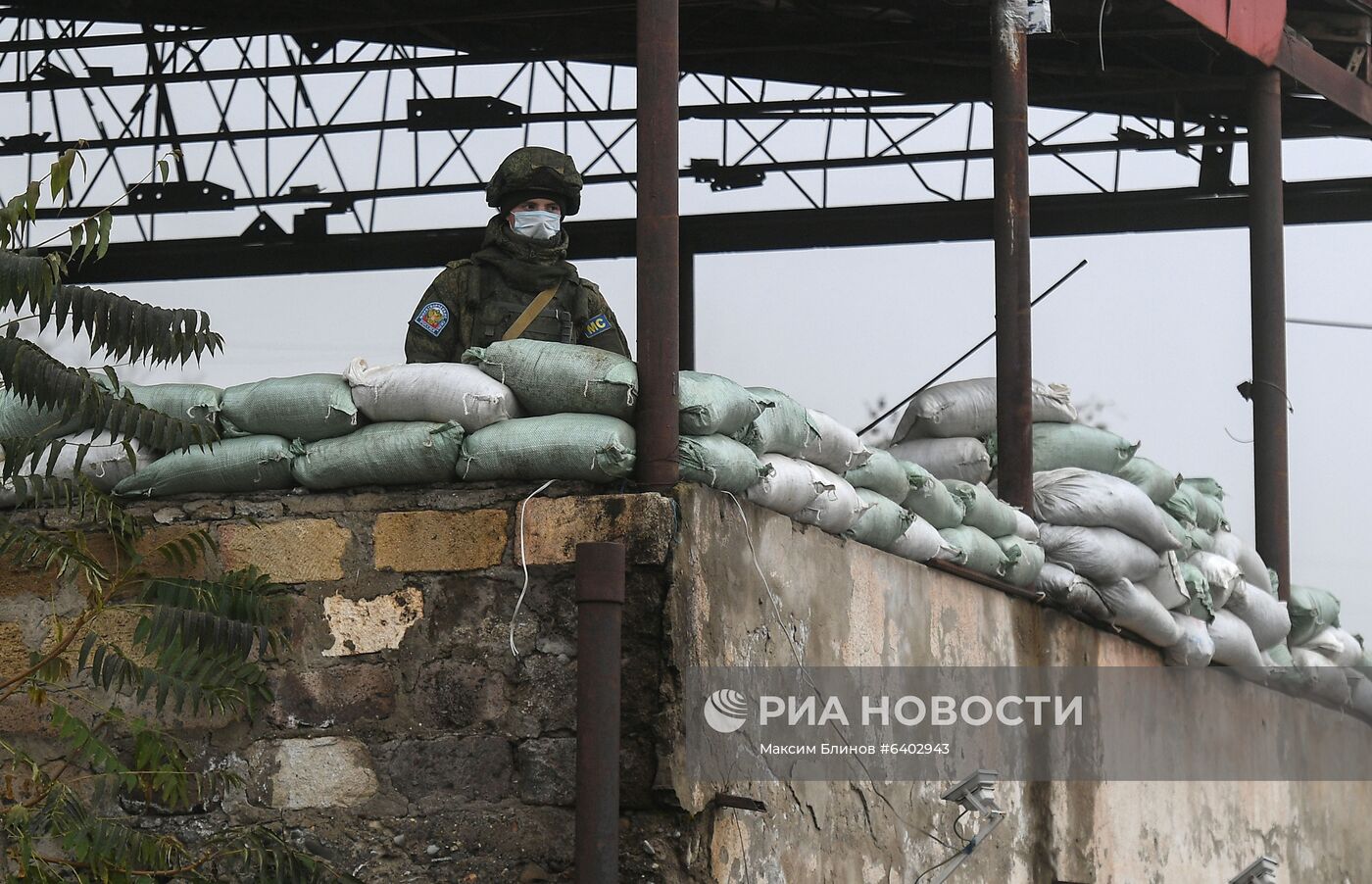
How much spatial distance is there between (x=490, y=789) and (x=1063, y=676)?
3206mm

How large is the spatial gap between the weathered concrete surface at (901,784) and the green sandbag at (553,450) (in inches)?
8.1

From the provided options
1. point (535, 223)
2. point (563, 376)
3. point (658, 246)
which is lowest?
point (563, 376)

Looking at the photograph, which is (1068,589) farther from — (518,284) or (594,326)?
(518,284)

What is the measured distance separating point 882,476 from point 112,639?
230 cm

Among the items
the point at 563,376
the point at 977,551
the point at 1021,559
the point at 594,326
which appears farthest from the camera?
the point at 1021,559

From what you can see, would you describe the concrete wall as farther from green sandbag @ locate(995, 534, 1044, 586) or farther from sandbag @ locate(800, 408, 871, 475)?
green sandbag @ locate(995, 534, 1044, 586)

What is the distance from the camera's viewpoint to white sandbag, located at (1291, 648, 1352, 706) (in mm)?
9852

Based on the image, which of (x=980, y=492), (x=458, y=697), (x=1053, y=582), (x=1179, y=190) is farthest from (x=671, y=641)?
(x=1179, y=190)

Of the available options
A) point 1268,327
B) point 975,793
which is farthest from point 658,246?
point 1268,327

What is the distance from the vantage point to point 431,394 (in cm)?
535

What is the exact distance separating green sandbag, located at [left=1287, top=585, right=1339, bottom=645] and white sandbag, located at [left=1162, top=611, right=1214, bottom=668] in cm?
127

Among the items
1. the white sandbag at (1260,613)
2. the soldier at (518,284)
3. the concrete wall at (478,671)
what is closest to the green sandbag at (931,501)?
the concrete wall at (478,671)

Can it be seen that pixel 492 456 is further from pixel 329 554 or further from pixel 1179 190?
pixel 1179 190

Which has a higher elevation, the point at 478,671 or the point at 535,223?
the point at 535,223
